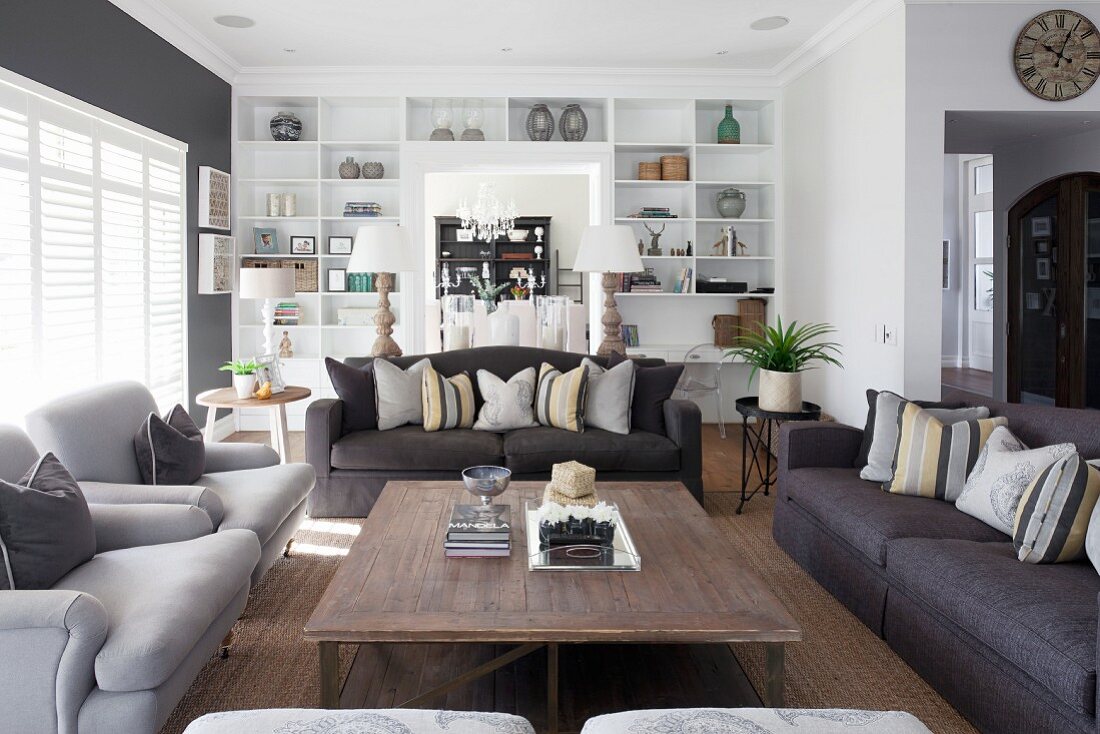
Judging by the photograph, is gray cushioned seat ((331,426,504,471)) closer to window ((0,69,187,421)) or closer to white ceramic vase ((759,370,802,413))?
white ceramic vase ((759,370,802,413))

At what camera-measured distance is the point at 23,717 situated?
6.88 ft

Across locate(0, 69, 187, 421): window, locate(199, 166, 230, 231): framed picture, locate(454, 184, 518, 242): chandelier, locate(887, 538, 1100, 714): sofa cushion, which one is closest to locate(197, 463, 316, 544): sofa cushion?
locate(0, 69, 187, 421): window

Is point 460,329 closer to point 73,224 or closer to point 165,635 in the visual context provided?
point 73,224

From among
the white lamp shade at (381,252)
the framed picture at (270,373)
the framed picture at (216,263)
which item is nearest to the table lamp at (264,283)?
the framed picture at (270,373)

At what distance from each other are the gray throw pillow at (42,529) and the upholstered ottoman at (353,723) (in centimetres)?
102

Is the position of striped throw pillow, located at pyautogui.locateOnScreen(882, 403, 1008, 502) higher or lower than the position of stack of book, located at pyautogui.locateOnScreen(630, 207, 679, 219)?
lower

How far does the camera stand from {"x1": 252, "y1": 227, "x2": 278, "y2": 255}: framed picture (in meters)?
7.50

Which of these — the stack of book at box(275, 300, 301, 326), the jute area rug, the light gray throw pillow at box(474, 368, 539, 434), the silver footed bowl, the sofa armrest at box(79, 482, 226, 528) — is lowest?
the jute area rug

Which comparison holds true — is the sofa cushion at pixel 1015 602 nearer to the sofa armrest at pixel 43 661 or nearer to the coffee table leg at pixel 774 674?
the coffee table leg at pixel 774 674

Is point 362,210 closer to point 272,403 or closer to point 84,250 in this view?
point 84,250

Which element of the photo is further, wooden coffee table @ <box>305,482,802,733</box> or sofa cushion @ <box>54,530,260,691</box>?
wooden coffee table @ <box>305,482,802,733</box>

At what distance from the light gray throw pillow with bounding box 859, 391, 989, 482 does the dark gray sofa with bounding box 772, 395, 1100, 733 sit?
0.07 m

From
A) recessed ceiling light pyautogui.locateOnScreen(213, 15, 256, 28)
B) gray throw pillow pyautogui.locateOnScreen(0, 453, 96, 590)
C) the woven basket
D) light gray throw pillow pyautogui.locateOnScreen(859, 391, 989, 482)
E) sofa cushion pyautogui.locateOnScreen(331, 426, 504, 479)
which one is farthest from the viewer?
the woven basket

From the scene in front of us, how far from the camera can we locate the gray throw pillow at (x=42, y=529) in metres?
2.35
